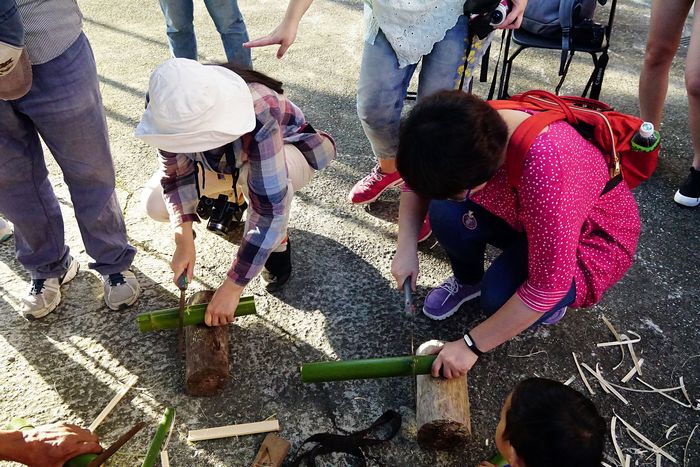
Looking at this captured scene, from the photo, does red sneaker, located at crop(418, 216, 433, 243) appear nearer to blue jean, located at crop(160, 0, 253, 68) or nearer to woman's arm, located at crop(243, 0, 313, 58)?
woman's arm, located at crop(243, 0, 313, 58)

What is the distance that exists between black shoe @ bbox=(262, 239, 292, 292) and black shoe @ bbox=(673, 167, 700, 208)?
2193 millimetres

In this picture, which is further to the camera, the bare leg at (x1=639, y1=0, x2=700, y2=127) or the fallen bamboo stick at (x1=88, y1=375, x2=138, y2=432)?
the bare leg at (x1=639, y1=0, x2=700, y2=127)

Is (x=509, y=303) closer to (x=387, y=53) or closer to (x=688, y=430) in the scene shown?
(x=688, y=430)

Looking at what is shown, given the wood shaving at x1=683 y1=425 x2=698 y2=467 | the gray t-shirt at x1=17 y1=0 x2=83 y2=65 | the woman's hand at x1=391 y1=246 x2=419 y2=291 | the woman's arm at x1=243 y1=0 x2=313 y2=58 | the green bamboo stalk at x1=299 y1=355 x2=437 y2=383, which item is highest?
the gray t-shirt at x1=17 y1=0 x2=83 y2=65

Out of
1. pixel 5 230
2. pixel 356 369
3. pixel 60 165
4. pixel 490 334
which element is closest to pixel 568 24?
pixel 490 334

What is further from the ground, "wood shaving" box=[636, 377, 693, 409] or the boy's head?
the boy's head

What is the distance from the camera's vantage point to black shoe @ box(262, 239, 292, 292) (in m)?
2.61

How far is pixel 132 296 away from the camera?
2.54 m

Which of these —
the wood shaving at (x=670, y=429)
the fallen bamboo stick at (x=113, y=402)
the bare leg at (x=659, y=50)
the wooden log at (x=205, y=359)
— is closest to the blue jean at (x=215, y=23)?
the wooden log at (x=205, y=359)

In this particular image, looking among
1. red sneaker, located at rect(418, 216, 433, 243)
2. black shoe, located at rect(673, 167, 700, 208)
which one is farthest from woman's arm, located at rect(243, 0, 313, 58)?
black shoe, located at rect(673, 167, 700, 208)

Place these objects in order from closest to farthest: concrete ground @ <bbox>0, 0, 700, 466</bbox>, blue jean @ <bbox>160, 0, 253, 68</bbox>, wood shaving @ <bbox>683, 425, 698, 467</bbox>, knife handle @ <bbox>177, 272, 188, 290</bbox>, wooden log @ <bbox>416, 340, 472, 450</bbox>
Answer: wooden log @ <bbox>416, 340, 472, 450</bbox>
wood shaving @ <bbox>683, 425, 698, 467</bbox>
concrete ground @ <bbox>0, 0, 700, 466</bbox>
knife handle @ <bbox>177, 272, 188, 290</bbox>
blue jean @ <bbox>160, 0, 253, 68</bbox>

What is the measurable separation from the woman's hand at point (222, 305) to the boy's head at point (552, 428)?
3.62 feet

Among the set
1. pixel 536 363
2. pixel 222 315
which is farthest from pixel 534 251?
pixel 222 315

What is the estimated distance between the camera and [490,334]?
191 centimetres
